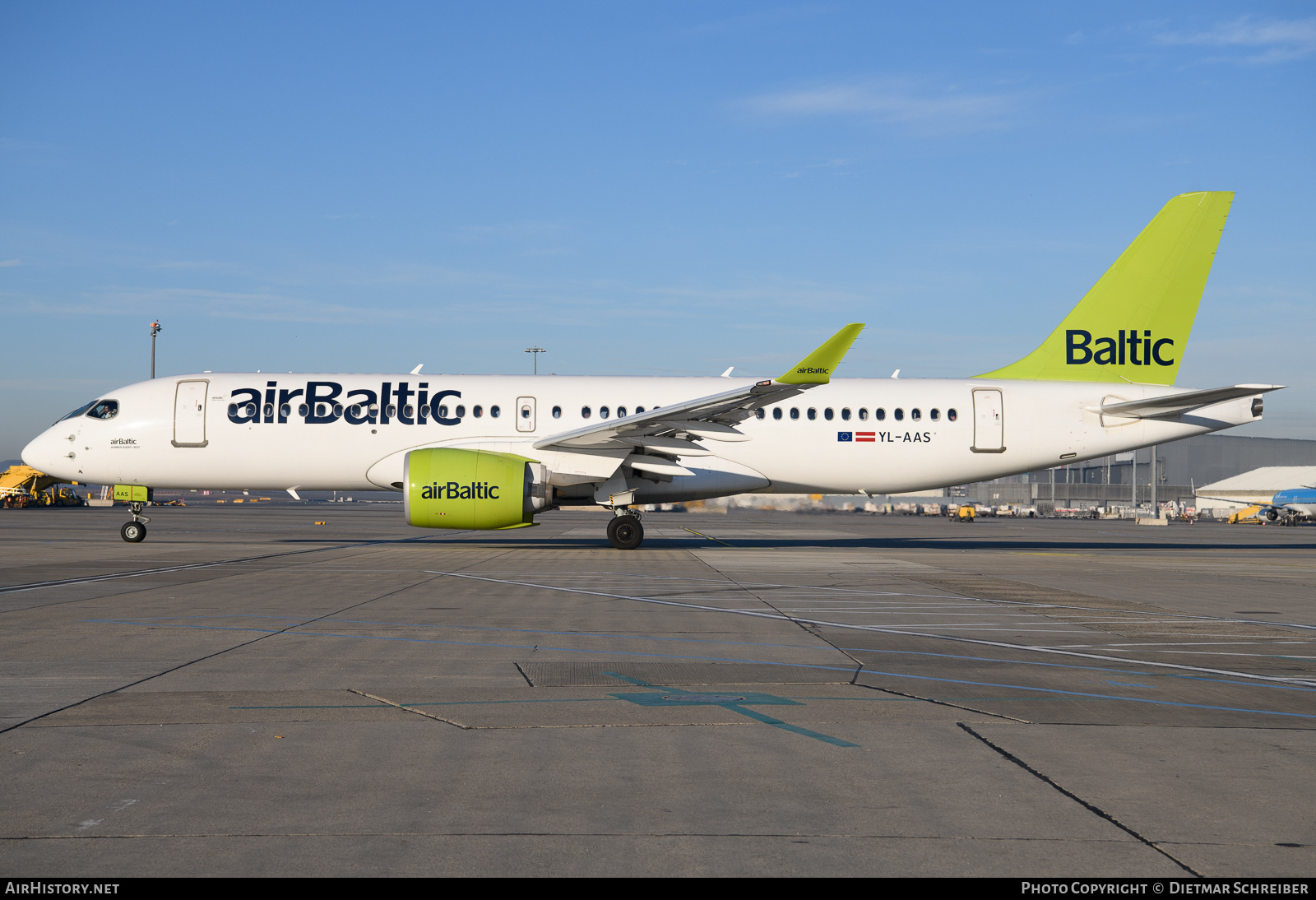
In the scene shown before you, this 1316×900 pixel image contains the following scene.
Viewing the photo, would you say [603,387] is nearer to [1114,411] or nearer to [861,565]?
[861,565]

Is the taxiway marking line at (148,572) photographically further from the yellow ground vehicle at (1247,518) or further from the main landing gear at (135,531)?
the yellow ground vehicle at (1247,518)

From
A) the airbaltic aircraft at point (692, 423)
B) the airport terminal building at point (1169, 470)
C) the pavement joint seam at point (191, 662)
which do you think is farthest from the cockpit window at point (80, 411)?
the airport terminal building at point (1169, 470)

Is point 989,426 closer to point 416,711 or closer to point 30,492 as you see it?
point 416,711

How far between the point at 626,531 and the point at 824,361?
6.95 m

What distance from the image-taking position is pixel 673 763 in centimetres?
519

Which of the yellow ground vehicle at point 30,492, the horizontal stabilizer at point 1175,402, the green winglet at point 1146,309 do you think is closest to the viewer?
the horizontal stabilizer at point 1175,402

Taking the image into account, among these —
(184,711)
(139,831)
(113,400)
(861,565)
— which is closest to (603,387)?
(861,565)

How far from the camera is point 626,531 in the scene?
22.7 meters

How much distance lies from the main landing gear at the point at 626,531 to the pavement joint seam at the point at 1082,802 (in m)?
16.8

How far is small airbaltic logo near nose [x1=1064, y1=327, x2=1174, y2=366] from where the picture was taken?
24750mm

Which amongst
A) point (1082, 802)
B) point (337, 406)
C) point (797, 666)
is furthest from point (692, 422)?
point (1082, 802)

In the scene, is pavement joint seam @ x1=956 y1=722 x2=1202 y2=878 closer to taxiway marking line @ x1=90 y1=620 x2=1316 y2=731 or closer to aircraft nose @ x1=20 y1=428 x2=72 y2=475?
taxiway marking line @ x1=90 y1=620 x2=1316 y2=731

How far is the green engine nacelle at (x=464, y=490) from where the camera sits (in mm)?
20078
